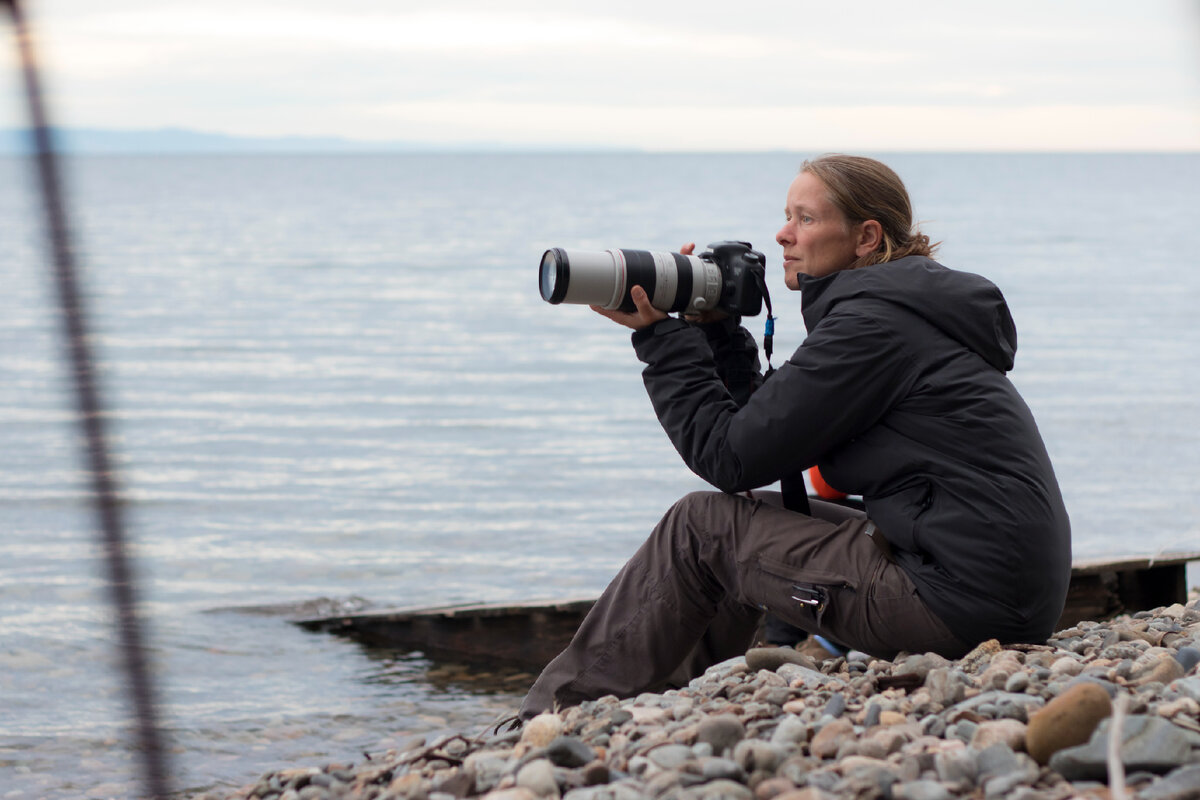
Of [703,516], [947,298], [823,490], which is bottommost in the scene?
[823,490]

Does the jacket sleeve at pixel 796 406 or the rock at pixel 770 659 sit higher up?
the jacket sleeve at pixel 796 406

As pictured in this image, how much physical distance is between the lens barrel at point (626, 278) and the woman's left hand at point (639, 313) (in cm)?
2

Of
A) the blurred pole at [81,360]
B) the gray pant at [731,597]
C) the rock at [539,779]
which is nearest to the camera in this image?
the blurred pole at [81,360]

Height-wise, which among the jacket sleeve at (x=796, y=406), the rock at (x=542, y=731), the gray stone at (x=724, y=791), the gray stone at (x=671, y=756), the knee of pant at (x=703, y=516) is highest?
the jacket sleeve at (x=796, y=406)

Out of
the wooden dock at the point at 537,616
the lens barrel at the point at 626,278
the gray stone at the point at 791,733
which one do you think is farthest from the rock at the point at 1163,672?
the wooden dock at the point at 537,616

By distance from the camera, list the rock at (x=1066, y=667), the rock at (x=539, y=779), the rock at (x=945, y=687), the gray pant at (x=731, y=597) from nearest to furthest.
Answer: the rock at (x=539, y=779)
the rock at (x=945, y=687)
the rock at (x=1066, y=667)
the gray pant at (x=731, y=597)

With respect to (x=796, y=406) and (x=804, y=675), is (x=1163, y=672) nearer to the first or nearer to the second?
(x=804, y=675)

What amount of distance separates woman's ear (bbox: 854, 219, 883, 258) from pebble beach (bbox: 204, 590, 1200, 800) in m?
1.02

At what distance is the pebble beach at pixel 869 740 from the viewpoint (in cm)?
231

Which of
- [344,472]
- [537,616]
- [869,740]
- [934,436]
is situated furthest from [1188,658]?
[344,472]

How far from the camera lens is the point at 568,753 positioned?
2670 millimetres

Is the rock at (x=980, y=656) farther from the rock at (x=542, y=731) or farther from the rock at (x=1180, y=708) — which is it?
the rock at (x=542, y=731)

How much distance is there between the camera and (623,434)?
450 inches

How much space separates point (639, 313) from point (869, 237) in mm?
611
